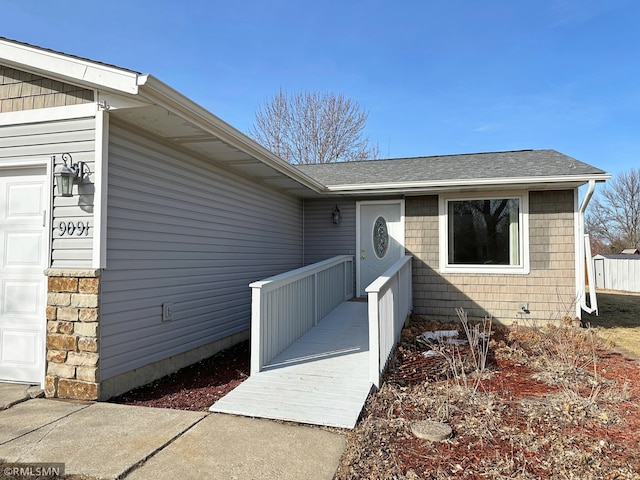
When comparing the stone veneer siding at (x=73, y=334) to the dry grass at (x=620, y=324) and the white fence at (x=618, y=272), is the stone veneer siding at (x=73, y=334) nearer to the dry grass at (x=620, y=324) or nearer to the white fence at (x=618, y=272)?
the dry grass at (x=620, y=324)

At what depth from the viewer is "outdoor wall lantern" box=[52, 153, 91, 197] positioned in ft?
11.0

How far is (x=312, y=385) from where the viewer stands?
3684mm

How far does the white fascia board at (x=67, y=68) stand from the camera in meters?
3.12

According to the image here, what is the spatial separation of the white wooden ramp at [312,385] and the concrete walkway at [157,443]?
5.6 inches

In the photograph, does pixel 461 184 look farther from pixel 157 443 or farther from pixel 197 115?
pixel 157 443

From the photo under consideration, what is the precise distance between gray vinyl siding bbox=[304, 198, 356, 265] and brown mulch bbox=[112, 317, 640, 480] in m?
3.24

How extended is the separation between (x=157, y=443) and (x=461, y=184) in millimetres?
5854

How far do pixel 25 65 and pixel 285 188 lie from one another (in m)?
4.24

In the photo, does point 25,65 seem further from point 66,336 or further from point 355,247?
point 355,247

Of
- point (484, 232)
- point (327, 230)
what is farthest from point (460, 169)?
point (327, 230)

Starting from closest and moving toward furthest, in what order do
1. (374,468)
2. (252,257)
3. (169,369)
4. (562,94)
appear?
(374,468), (169,369), (252,257), (562,94)

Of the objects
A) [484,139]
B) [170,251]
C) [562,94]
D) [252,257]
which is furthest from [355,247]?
[484,139]

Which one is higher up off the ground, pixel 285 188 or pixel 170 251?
pixel 285 188

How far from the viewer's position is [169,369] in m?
4.29
